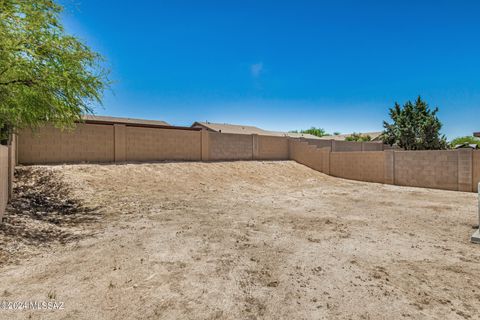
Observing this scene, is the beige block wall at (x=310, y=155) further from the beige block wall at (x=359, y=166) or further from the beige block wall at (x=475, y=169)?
the beige block wall at (x=475, y=169)

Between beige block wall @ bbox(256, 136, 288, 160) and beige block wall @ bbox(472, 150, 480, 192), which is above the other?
beige block wall @ bbox(256, 136, 288, 160)

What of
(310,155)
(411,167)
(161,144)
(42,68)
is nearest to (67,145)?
(161,144)

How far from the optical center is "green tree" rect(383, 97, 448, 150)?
2655 cm

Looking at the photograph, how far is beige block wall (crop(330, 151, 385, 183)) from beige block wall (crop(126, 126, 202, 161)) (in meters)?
10.0

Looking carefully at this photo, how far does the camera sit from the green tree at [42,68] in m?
5.33

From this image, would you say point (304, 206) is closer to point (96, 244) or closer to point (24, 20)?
point (96, 244)

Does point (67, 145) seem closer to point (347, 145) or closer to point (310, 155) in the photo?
point (310, 155)

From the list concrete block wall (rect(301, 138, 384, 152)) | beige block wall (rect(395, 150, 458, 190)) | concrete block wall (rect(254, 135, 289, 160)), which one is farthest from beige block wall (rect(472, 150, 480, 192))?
concrete block wall (rect(301, 138, 384, 152))

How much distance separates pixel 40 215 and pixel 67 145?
698 cm

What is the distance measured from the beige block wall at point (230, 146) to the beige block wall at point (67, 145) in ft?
22.0

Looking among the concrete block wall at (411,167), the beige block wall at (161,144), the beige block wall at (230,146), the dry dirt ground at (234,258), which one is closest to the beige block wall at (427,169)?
the concrete block wall at (411,167)

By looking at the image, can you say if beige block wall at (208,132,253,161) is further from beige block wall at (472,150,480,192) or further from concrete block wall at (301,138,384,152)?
beige block wall at (472,150,480,192)

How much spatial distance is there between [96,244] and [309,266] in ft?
13.2

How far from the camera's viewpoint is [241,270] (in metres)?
4.11
